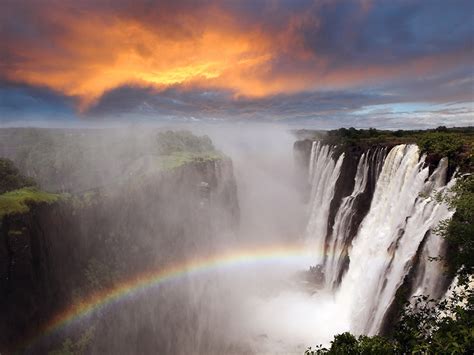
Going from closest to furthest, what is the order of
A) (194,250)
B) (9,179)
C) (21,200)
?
(21,200) → (9,179) → (194,250)

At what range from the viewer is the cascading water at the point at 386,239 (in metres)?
19.3

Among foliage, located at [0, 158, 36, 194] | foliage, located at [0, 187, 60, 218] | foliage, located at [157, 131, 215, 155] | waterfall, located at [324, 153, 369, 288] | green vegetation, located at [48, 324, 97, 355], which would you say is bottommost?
green vegetation, located at [48, 324, 97, 355]

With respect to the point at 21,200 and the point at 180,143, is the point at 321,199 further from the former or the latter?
the point at 21,200

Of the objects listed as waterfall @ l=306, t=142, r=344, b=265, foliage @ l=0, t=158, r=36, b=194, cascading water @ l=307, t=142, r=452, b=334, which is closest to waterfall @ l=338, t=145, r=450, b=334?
cascading water @ l=307, t=142, r=452, b=334

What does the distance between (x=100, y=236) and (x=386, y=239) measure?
91.0ft

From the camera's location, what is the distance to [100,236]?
3272cm

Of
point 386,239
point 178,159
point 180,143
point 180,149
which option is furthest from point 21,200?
point 180,143

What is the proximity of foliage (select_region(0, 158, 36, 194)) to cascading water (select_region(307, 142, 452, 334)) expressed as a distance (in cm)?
3225

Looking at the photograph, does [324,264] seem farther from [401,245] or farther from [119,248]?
[119,248]

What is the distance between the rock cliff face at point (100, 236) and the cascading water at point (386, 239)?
67.9ft

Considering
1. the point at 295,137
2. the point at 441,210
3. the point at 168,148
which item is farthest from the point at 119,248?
the point at 295,137

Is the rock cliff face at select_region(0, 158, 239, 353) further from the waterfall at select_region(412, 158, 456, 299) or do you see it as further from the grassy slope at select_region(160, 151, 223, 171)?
the waterfall at select_region(412, 158, 456, 299)

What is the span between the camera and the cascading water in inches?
758

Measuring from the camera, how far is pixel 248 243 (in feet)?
205
